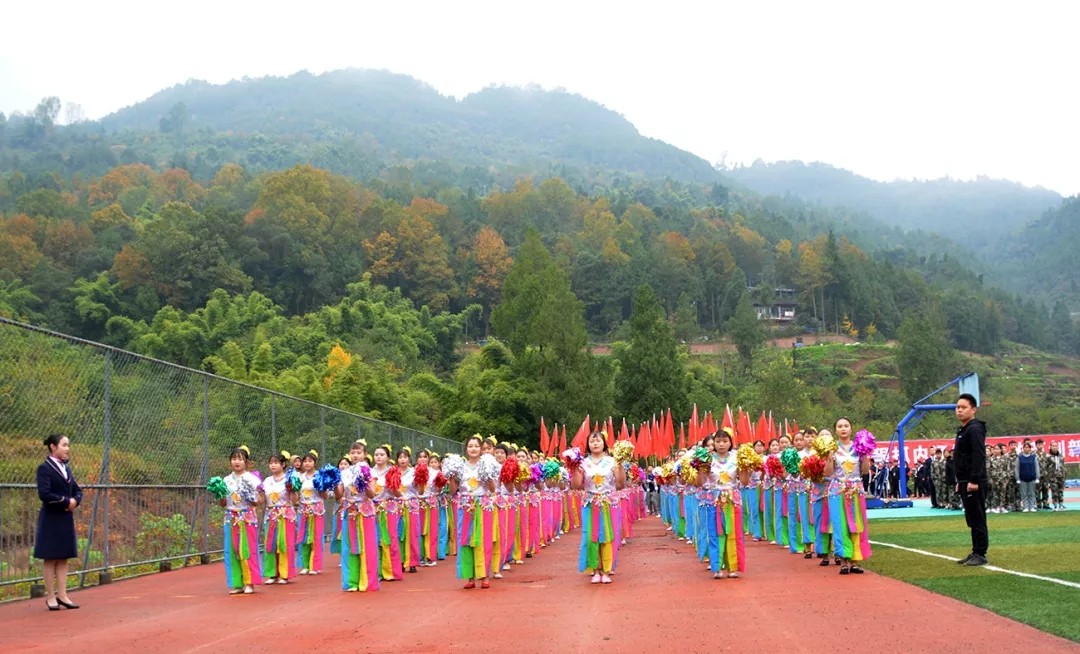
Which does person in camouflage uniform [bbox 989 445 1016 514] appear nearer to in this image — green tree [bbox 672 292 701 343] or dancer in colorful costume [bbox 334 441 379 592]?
dancer in colorful costume [bbox 334 441 379 592]

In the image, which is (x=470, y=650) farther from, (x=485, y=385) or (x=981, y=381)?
(x=981, y=381)

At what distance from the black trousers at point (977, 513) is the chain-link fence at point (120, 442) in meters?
10.6

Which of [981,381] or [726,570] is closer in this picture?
[726,570]

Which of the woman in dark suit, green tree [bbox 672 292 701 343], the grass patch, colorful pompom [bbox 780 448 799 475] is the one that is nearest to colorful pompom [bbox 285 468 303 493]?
the woman in dark suit

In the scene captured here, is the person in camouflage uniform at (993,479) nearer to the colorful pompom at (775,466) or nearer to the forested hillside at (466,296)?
the colorful pompom at (775,466)

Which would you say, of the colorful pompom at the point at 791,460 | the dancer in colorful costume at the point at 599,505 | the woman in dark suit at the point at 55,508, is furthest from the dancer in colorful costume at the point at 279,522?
the colorful pompom at the point at 791,460

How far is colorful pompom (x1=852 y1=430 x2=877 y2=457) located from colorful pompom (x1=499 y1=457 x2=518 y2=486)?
13.7ft

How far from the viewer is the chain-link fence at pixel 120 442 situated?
1349 centimetres

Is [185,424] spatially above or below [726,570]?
above

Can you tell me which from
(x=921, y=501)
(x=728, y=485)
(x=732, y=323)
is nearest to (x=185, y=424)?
(x=728, y=485)

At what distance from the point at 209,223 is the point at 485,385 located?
49.3m

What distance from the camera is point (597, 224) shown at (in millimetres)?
151750

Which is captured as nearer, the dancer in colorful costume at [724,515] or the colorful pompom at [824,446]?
the dancer in colorful costume at [724,515]

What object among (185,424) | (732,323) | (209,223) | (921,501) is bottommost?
(921,501)
